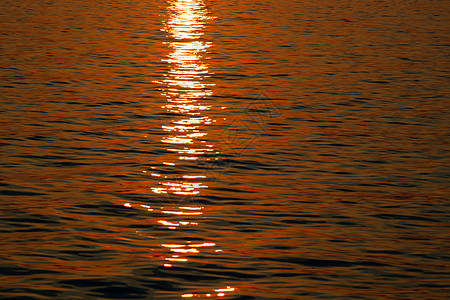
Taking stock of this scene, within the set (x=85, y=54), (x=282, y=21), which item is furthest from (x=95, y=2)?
(x=85, y=54)

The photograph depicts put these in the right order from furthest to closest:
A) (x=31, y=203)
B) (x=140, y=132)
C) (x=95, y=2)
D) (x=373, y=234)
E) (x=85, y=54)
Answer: (x=95, y=2), (x=85, y=54), (x=140, y=132), (x=31, y=203), (x=373, y=234)

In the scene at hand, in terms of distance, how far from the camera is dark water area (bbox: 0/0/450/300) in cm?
1474

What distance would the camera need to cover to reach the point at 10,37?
4734cm

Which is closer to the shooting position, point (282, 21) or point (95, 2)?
point (282, 21)

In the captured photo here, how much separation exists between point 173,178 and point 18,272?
6827 mm

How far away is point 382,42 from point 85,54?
16.9 meters

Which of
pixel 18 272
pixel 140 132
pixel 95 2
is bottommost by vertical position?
pixel 95 2

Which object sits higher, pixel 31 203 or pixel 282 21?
pixel 31 203

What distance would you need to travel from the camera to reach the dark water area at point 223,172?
14742 mm

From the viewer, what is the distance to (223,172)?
70.9ft

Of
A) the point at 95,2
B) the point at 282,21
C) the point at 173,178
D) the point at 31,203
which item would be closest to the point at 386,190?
the point at 173,178

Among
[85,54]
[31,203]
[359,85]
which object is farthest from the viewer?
[85,54]

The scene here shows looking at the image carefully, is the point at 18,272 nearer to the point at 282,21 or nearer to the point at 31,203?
the point at 31,203

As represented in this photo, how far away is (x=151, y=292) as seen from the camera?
13844mm
